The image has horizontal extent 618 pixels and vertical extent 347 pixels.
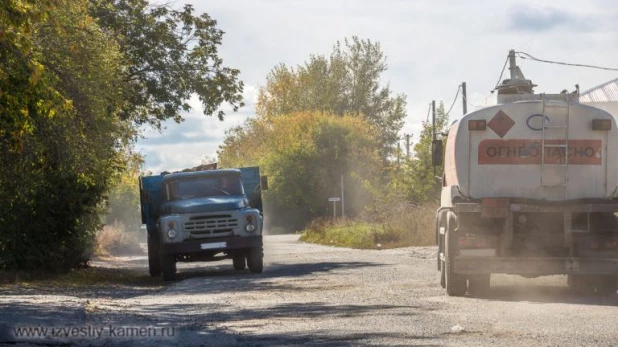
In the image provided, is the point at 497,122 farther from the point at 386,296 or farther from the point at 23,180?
the point at 23,180

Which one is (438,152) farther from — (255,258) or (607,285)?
(255,258)

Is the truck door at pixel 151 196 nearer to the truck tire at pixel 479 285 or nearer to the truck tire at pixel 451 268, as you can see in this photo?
the truck tire at pixel 451 268

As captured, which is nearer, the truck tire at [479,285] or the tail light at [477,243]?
the tail light at [477,243]

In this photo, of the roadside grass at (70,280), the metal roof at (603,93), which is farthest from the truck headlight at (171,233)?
the metal roof at (603,93)

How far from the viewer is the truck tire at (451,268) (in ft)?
59.4

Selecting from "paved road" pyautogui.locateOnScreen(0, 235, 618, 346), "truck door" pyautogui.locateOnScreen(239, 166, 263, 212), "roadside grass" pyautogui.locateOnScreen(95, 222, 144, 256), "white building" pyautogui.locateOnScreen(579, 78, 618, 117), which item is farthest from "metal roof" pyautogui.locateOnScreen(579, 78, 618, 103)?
"paved road" pyautogui.locateOnScreen(0, 235, 618, 346)

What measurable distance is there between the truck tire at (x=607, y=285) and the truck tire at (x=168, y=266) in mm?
11474

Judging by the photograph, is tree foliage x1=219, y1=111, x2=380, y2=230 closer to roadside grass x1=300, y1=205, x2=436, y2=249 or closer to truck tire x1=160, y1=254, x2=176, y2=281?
roadside grass x1=300, y1=205, x2=436, y2=249

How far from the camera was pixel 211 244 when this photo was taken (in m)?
26.8

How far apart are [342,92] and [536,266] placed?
92588mm

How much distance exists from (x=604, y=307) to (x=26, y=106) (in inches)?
341

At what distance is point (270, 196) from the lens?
95125 millimetres

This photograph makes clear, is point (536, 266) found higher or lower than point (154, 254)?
higher

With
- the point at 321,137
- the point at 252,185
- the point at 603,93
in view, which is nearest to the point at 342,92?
the point at 321,137
